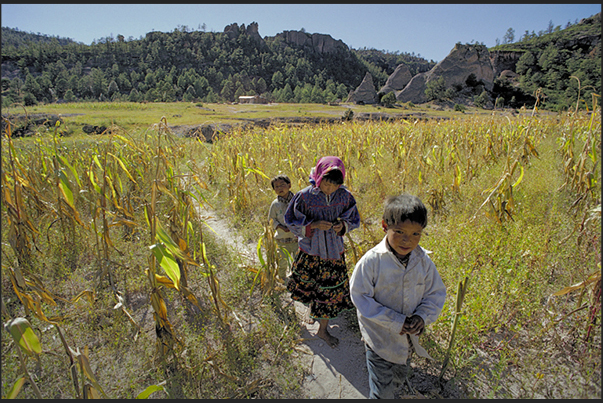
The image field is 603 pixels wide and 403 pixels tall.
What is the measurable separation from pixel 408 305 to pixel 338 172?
974 mm

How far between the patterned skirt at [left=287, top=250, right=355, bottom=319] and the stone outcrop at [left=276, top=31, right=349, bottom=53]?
112361 mm

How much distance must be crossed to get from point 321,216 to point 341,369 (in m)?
1.10

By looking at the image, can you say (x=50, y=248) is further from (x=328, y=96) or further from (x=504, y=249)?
(x=328, y=96)

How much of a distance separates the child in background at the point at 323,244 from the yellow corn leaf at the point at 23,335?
5.07 ft

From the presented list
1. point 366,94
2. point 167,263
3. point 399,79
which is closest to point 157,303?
point 167,263

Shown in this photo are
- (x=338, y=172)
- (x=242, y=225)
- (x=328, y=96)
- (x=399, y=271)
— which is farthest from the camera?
(x=328, y=96)

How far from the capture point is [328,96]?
5212 cm

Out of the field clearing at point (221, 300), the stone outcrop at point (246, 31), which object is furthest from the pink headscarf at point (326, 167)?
the stone outcrop at point (246, 31)

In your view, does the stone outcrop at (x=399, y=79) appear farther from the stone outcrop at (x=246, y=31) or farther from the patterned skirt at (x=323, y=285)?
the stone outcrop at (x=246, y=31)

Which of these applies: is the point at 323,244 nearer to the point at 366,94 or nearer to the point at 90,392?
the point at 90,392

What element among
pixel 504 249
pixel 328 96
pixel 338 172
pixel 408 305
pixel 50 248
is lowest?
pixel 50 248

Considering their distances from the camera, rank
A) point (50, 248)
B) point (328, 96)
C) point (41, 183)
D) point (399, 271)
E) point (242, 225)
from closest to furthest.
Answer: point (399, 271) < point (50, 248) < point (41, 183) < point (242, 225) < point (328, 96)

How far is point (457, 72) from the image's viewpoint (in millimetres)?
47188

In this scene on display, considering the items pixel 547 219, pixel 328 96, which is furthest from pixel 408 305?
pixel 328 96
